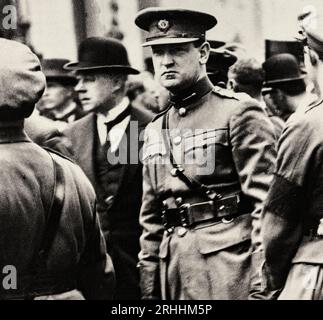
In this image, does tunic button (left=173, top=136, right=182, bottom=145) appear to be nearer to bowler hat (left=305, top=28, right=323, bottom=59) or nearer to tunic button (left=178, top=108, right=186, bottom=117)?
tunic button (left=178, top=108, right=186, bottom=117)

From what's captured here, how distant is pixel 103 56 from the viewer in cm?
413

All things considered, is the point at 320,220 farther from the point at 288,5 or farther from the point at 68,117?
the point at 68,117

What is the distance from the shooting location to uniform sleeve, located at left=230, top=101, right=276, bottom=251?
129 inches

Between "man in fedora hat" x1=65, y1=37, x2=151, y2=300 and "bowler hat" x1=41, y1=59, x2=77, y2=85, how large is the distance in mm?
119

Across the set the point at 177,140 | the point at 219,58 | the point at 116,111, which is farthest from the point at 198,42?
the point at 116,111

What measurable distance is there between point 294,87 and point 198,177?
0.96m

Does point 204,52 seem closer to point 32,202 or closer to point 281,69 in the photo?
point 281,69

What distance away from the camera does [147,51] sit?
13.6 ft

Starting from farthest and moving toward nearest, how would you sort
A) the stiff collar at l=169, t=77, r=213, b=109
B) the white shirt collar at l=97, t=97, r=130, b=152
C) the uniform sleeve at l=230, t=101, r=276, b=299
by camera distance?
the white shirt collar at l=97, t=97, r=130, b=152
the stiff collar at l=169, t=77, r=213, b=109
the uniform sleeve at l=230, t=101, r=276, b=299

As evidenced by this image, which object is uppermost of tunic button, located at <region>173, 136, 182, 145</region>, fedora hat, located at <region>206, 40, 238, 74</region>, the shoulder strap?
fedora hat, located at <region>206, 40, 238, 74</region>

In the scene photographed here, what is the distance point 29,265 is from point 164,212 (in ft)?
2.32

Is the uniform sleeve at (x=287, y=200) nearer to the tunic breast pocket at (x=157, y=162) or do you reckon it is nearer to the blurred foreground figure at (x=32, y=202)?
the tunic breast pocket at (x=157, y=162)

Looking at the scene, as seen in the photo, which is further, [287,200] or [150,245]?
[150,245]

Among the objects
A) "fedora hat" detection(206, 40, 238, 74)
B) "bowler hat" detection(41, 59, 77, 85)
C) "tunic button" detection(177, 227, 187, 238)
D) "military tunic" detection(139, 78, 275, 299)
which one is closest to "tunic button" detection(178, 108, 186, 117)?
"military tunic" detection(139, 78, 275, 299)
